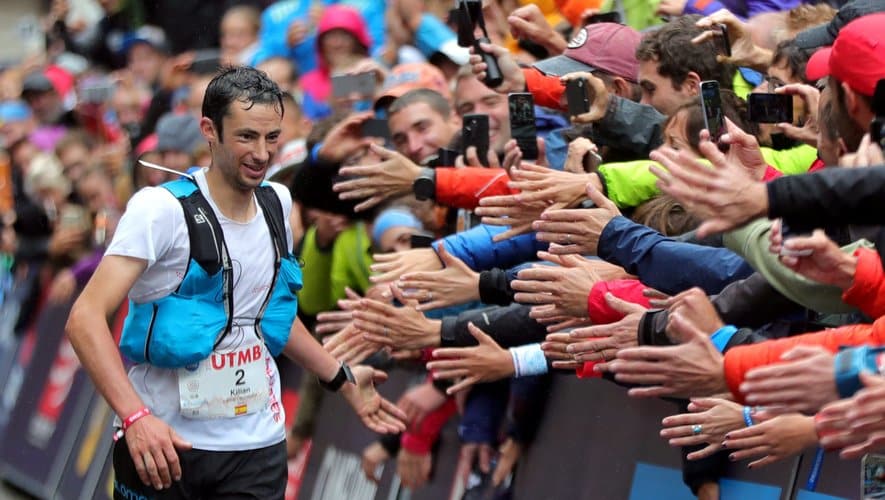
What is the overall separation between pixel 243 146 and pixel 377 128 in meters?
2.48

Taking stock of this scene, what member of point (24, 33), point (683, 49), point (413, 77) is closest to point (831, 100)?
point (683, 49)

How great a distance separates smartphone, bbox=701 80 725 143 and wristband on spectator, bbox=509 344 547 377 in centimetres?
144

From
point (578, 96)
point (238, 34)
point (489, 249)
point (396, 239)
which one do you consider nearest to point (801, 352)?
point (578, 96)

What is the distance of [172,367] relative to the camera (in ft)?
19.3

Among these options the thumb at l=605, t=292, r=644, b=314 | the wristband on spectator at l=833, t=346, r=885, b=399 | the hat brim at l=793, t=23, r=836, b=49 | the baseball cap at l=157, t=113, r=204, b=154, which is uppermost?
the wristband on spectator at l=833, t=346, r=885, b=399

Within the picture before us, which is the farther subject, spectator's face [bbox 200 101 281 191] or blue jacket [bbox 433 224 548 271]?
blue jacket [bbox 433 224 548 271]

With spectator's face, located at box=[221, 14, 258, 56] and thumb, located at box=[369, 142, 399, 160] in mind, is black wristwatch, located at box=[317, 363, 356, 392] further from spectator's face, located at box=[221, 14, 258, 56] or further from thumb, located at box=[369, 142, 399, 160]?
spectator's face, located at box=[221, 14, 258, 56]

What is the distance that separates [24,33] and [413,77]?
44.3 ft

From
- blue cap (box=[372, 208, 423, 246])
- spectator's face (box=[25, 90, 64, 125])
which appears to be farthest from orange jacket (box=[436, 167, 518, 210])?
spectator's face (box=[25, 90, 64, 125])

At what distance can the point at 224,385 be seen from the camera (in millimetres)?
5988

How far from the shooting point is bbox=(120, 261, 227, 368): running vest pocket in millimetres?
5785

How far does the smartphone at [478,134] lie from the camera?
739 cm

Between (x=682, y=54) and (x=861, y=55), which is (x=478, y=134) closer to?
(x=682, y=54)

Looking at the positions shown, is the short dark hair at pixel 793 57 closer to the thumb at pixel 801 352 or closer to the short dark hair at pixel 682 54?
the short dark hair at pixel 682 54
